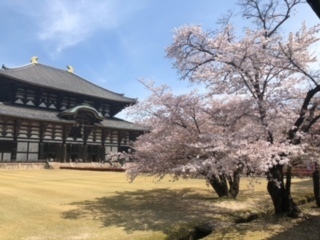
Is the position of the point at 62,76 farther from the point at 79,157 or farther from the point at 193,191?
the point at 193,191

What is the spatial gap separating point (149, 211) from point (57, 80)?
43.0 metres

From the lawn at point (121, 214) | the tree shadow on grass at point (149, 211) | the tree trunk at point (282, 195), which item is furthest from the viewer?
the tree trunk at point (282, 195)

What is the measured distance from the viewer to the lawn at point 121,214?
31.9 feet

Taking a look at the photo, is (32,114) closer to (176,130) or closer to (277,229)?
(176,130)

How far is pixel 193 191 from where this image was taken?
738 inches

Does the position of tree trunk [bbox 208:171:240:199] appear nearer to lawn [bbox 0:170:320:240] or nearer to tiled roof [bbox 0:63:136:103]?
lawn [bbox 0:170:320:240]

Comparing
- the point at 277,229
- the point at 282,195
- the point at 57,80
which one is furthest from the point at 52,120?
the point at 277,229

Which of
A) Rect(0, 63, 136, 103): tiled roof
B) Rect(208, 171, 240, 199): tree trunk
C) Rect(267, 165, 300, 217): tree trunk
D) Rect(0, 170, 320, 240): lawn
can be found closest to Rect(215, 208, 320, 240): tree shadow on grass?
Rect(0, 170, 320, 240): lawn

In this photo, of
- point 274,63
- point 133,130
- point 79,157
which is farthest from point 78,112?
point 274,63

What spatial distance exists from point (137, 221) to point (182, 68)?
698cm

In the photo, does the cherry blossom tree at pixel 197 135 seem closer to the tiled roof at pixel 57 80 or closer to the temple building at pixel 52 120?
the temple building at pixel 52 120

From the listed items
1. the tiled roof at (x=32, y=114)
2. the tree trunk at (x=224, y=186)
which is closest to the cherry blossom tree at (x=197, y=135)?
the tree trunk at (x=224, y=186)

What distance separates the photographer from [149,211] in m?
12.9

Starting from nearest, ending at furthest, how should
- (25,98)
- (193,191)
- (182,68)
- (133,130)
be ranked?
(182,68) → (193,191) → (25,98) → (133,130)
